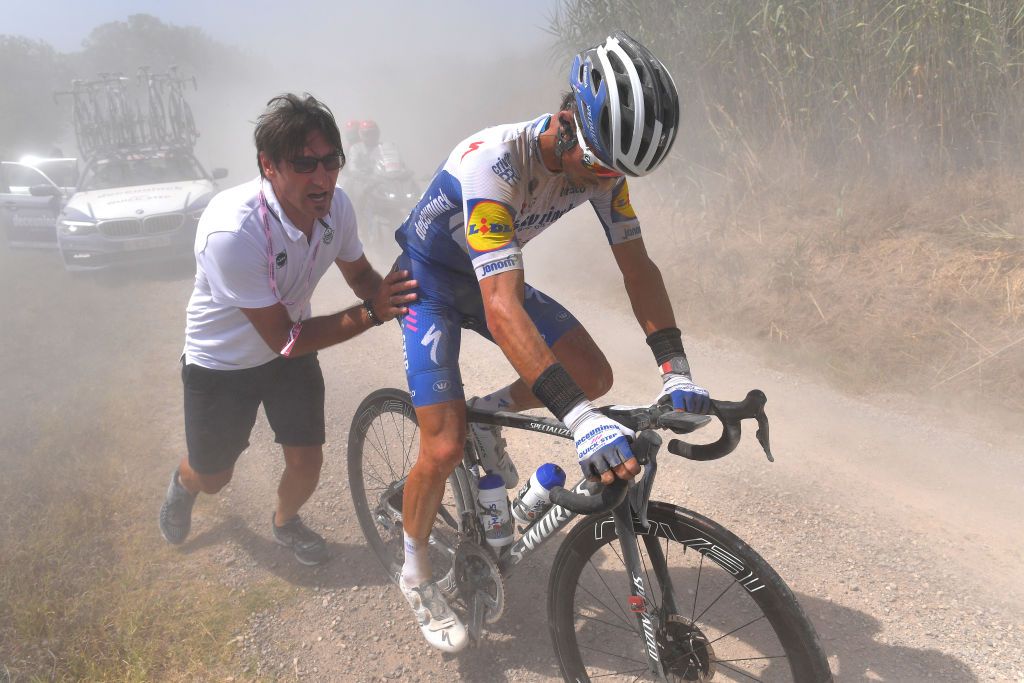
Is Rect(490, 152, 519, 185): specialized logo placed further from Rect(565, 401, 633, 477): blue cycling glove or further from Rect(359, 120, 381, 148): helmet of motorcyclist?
Rect(359, 120, 381, 148): helmet of motorcyclist

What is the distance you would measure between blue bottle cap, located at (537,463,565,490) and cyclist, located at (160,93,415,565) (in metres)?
0.87

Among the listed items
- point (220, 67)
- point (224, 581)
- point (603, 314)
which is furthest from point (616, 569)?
point (220, 67)

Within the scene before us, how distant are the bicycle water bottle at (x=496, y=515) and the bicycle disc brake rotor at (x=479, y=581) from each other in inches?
3.2

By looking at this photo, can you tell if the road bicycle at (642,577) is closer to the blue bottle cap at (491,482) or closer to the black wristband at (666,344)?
the blue bottle cap at (491,482)

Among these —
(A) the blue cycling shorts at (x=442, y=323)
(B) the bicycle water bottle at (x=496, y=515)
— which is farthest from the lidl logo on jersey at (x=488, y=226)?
(B) the bicycle water bottle at (x=496, y=515)

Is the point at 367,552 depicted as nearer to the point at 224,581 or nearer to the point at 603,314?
the point at 224,581

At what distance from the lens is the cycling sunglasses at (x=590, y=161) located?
2582mm

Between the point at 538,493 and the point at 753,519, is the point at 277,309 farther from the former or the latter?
the point at 753,519

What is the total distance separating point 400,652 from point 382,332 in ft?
16.4

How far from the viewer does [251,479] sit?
5090 mm

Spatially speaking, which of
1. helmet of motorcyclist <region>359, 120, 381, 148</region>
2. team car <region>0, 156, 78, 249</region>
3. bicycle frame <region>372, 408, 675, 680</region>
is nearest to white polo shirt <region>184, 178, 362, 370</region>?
bicycle frame <region>372, 408, 675, 680</region>

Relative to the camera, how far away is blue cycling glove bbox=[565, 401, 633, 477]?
218cm

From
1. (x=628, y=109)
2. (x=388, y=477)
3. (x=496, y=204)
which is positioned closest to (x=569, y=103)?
(x=628, y=109)

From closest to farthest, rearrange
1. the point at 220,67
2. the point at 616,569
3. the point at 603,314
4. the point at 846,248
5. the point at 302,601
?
the point at 616,569, the point at 302,601, the point at 846,248, the point at 603,314, the point at 220,67
